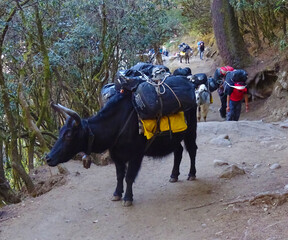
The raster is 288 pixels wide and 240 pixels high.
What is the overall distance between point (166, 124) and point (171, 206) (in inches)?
45.6

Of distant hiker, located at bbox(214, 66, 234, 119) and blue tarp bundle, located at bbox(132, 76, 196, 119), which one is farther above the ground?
blue tarp bundle, located at bbox(132, 76, 196, 119)

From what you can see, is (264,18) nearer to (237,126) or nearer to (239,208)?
(237,126)

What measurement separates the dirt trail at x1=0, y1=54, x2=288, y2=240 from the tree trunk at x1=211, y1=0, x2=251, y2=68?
8.67 m

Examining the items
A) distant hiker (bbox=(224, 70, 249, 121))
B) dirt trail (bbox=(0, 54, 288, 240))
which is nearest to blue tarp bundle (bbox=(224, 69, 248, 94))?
distant hiker (bbox=(224, 70, 249, 121))

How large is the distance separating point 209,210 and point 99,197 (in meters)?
1.98

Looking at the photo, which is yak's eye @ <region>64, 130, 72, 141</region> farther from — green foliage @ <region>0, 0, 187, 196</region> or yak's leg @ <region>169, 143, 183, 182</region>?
green foliage @ <region>0, 0, 187, 196</region>

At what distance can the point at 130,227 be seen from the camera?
16.2ft

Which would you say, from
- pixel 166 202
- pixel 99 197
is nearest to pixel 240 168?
pixel 166 202

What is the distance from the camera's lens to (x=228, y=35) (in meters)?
16.1

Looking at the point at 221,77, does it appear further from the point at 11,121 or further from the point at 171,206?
the point at 171,206

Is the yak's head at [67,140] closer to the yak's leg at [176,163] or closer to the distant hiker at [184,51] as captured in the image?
the yak's leg at [176,163]

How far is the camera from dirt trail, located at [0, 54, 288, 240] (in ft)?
14.2

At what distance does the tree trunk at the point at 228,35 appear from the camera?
15805mm

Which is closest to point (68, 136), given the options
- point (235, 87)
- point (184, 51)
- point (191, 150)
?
point (191, 150)
